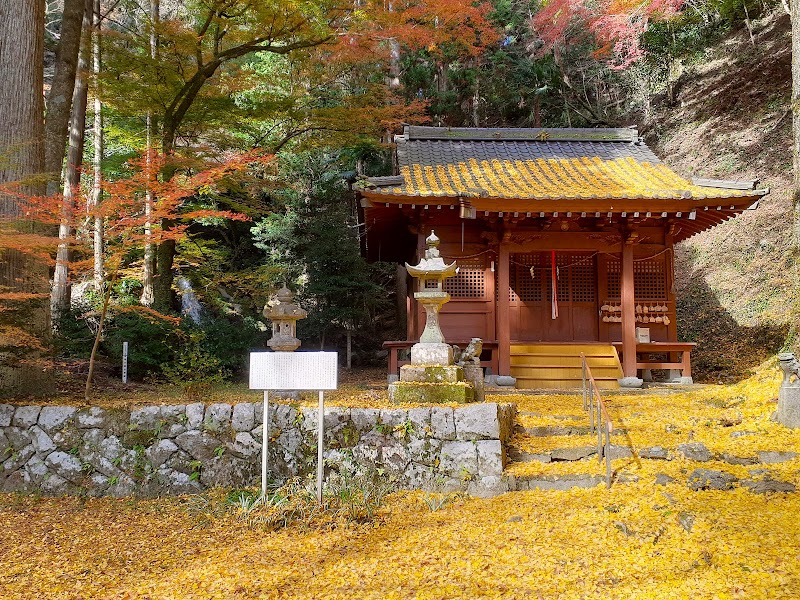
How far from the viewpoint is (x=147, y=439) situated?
19.1ft

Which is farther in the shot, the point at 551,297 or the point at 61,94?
the point at 551,297

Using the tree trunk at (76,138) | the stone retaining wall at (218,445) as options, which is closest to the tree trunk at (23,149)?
the stone retaining wall at (218,445)

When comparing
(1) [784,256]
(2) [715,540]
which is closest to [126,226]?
(2) [715,540]

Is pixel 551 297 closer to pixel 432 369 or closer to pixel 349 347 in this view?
pixel 432 369

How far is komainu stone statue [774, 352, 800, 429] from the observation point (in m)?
6.12

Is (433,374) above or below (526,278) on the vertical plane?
below

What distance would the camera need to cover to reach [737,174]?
1706cm

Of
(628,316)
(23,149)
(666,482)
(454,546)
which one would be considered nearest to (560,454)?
(666,482)

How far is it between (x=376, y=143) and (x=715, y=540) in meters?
11.5

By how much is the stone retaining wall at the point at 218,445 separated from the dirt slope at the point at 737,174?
29.6 feet

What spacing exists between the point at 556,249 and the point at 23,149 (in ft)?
28.1

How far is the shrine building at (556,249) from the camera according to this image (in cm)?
949

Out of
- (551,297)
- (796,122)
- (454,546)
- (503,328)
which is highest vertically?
(796,122)

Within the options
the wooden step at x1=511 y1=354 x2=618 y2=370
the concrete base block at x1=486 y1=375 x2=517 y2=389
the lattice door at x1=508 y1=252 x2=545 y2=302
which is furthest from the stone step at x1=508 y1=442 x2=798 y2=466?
the lattice door at x1=508 y1=252 x2=545 y2=302
